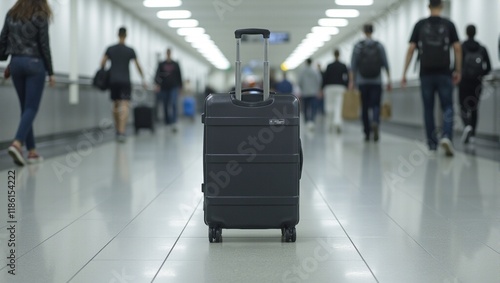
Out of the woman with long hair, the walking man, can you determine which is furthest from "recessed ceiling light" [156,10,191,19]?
the woman with long hair

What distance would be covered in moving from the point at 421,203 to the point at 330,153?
17.1 ft

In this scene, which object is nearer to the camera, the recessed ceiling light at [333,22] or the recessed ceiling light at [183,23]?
Answer: the recessed ceiling light at [333,22]

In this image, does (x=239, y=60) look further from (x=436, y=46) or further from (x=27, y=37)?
(x=436, y=46)

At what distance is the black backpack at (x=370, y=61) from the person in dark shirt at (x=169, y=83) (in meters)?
5.84

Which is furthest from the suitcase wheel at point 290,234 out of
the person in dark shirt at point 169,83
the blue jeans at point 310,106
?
the blue jeans at point 310,106

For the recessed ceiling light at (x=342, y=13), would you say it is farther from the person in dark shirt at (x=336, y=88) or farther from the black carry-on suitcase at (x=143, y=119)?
the black carry-on suitcase at (x=143, y=119)

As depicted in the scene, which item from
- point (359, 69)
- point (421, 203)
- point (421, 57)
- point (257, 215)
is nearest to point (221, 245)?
point (257, 215)

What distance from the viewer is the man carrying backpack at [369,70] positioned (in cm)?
1338

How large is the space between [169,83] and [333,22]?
9462 mm

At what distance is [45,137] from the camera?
13.7 metres

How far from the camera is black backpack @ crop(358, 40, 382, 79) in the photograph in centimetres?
1335

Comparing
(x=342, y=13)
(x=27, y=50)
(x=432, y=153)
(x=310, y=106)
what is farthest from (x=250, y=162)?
(x=342, y=13)

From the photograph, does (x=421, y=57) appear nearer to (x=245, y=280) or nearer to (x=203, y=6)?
(x=245, y=280)

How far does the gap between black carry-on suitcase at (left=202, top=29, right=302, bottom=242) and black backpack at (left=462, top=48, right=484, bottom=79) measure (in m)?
9.02
